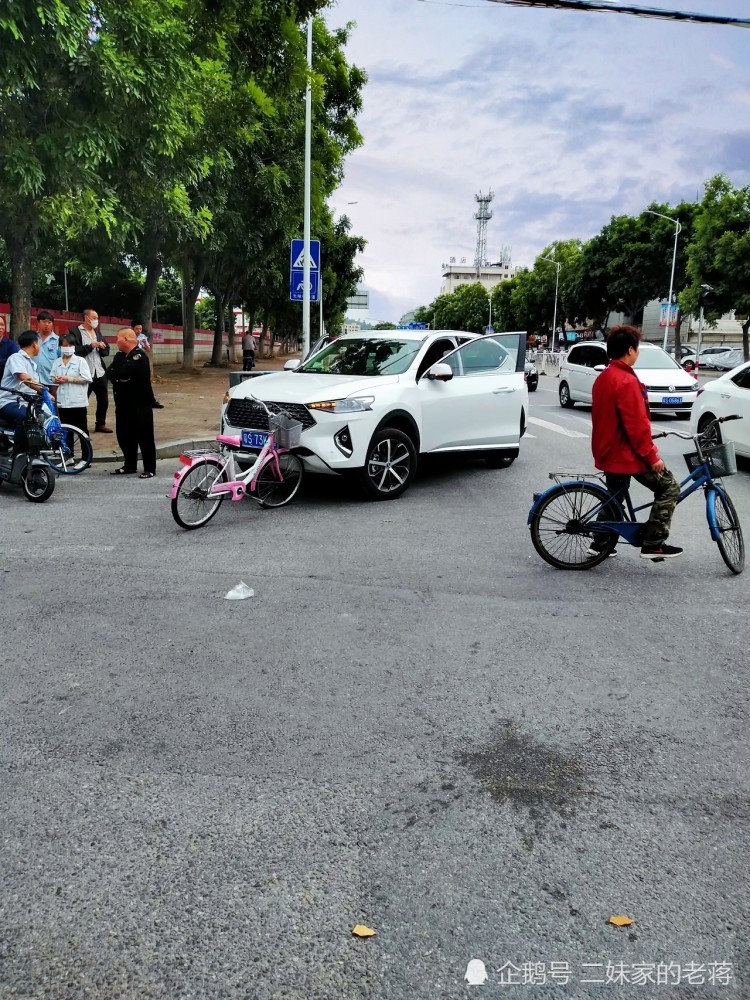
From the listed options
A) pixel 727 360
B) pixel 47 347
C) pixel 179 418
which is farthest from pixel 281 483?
pixel 727 360

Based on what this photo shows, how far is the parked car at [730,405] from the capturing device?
33.7ft

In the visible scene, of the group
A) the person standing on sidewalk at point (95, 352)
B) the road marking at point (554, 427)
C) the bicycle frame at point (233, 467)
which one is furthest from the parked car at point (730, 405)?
the person standing on sidewalk at point (95, 352)

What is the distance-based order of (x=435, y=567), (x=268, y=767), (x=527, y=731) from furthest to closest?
(x=435, y=567)
(x=527, y=731)
(x=268, y=767)

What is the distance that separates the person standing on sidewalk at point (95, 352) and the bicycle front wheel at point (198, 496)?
578 centimetres

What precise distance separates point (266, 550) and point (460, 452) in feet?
12.0

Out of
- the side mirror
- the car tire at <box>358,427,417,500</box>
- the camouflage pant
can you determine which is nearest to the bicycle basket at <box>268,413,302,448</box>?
the car tire at <box>358,427,417,500</box>

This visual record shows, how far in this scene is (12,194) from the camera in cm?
1230

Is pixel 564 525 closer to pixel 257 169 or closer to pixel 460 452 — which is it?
pixel 460 452

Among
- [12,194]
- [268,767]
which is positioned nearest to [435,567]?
[268,767]

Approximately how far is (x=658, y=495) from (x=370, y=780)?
3.62 meters

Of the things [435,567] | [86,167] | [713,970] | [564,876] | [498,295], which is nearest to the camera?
[713,970]

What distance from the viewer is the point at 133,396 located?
9.27m

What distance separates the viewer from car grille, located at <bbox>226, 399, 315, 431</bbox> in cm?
800

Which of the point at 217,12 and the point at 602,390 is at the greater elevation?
the point at 217,12
